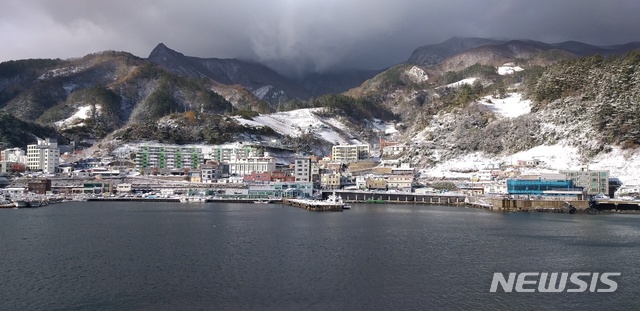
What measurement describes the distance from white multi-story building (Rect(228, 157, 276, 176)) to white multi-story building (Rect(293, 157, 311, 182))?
11.1 m

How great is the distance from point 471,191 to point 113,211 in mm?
54628

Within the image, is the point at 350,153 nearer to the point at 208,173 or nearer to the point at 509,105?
the point at 509,105

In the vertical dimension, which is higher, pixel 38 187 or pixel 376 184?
pixel 376 184

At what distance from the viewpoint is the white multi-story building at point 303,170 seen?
100 meters

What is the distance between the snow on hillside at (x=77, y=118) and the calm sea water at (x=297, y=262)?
106142mm

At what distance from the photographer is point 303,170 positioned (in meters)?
101

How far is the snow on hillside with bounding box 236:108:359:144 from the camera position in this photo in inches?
6152

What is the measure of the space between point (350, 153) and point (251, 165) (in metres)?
28.1

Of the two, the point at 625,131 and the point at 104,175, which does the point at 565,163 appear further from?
the point at 104,175

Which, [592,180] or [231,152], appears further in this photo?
[231,152]

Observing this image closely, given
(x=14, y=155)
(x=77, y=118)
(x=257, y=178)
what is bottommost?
(x=257, y=178)

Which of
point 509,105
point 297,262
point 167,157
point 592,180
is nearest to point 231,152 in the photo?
point 167,157

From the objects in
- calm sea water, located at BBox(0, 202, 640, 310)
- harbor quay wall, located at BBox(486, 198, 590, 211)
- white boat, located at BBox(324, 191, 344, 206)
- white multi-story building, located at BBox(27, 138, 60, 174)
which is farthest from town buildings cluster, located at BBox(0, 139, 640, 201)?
calm sea water, located at BBox(0, 202, 640, 310)

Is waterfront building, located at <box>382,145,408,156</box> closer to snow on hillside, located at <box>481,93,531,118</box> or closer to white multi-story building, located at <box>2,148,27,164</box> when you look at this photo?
snow on hillside, located at <box>481,93,531,118</box>
